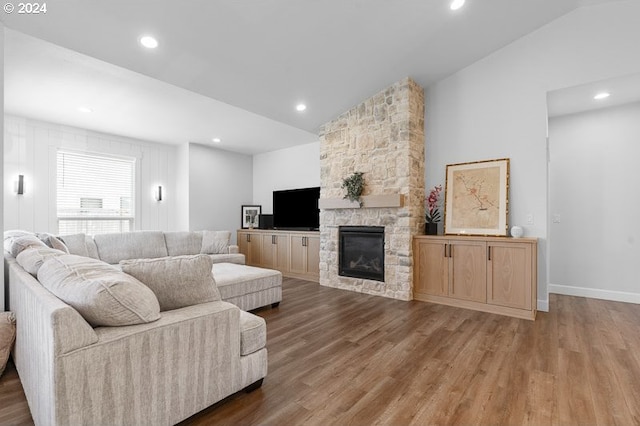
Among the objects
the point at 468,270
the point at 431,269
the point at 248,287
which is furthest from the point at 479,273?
the point at 248,287

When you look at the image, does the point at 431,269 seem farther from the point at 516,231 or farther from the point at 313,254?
the point at 313,254

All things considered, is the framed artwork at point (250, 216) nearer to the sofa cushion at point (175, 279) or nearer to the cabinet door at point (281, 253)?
the cabinet door at point (281, 253)

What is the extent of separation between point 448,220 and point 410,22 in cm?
250

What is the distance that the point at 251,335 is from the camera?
1.91 metres

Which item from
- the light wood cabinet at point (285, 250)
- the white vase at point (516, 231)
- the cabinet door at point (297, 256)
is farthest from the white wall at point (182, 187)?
the white vase at point (516, 231)

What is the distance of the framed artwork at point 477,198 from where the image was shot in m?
3.89

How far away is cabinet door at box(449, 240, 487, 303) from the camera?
371 centimetres

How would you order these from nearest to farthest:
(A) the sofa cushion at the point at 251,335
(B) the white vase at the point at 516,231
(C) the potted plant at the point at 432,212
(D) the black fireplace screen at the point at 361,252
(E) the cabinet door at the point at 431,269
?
(A) the sofa cushion at the point at 251,335, (B) the white vase at the point at 516,231, (E) the cabinet door at the point at 431,269, (C) the potted plant at the point at 432,212, (D) the black fireplace screen at the point at 361,252

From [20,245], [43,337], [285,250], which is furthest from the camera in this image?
[285,250]

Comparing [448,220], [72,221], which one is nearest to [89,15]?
[72,221]

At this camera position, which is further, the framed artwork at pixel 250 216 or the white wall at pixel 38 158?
the framed artwork at pixel 250 216

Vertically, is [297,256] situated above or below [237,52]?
below

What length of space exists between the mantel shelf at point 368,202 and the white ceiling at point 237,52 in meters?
1.43

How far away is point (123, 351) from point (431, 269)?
143 inches
